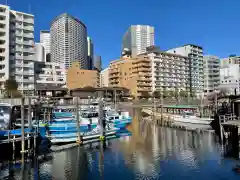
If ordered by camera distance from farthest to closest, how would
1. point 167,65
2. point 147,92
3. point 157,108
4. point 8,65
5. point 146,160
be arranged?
point 167,65
point 147,92
point 157,108
point 8,65
point 146,160

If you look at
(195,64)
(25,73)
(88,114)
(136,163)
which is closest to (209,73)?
(195,64)

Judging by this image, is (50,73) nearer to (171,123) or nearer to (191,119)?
(171,123)

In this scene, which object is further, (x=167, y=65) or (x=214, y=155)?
(x=167, y=65)

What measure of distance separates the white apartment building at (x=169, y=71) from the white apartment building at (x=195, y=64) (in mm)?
4256

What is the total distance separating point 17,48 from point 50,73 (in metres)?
25.5

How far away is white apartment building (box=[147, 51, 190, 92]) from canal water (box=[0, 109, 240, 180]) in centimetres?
9485

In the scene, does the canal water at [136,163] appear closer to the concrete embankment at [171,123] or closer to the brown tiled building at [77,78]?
the concrete embankment at [171,123]

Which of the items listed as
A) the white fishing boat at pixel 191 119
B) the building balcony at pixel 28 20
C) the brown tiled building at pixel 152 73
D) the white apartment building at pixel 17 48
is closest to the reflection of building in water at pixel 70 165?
the white fishing boat at pixel 191 119

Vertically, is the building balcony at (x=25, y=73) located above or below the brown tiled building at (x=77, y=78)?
below

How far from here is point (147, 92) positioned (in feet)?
419

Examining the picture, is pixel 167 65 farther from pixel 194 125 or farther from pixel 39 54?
pixel 194 125

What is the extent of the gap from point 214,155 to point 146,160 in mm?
9123

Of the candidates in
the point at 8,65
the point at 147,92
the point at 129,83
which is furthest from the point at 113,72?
the point at 8,65

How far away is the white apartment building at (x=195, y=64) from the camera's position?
14912 cm
